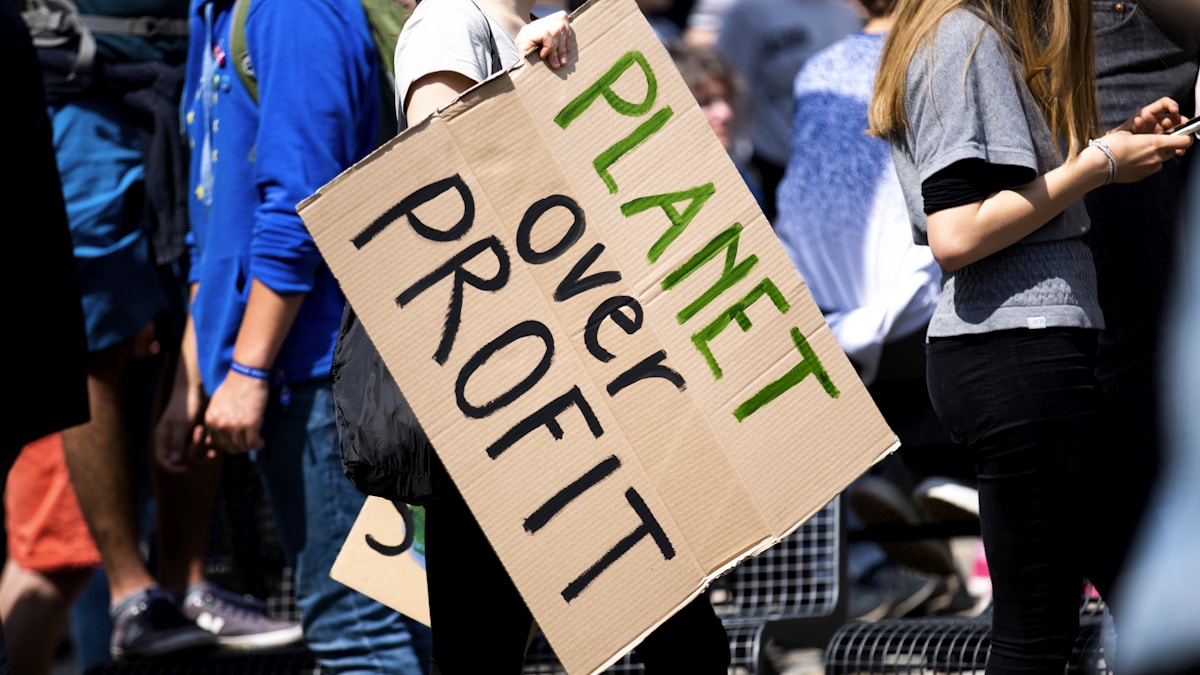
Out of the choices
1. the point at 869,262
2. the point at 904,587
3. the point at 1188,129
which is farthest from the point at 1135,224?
the point at 904,587

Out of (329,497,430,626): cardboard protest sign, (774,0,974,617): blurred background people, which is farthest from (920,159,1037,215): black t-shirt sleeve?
(774,0,974,617): blurred background people

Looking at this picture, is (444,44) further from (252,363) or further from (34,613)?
(34,613)

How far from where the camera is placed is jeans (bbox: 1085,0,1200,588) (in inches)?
106

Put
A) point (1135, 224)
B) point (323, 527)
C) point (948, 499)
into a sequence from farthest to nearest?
point (948, 499) < point (323, 527) < point (1135, 224)

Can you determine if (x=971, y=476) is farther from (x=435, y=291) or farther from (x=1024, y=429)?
(x=435, y=291)

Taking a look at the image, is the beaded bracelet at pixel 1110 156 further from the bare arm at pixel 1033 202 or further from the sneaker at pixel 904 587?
the sneaker at pixel 904 587

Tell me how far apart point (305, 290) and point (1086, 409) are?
4.62 feet

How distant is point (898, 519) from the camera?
414 centimetres

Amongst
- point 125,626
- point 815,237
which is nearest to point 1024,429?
point 815,237

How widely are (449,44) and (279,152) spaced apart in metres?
0.77

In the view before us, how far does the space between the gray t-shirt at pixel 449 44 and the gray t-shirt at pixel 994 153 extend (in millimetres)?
640

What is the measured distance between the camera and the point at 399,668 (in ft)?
9.82

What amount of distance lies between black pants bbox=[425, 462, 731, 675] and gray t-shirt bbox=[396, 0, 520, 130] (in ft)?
2.05

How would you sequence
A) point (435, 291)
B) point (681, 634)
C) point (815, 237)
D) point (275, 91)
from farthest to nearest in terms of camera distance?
point (815, 237) < point (275, 91) < point (681, 634) < point (435, 291)
